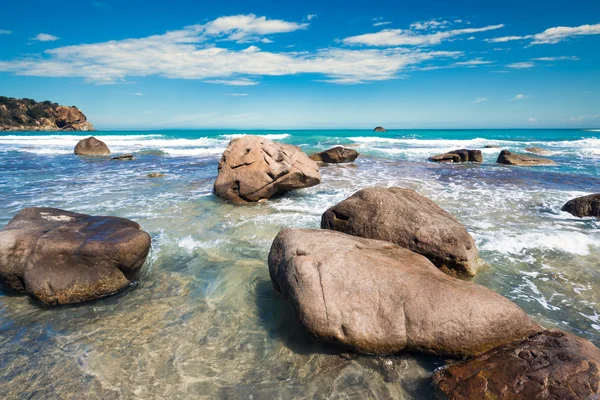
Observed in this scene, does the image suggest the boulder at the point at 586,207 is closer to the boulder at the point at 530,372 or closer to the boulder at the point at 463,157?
the boulder at the point at 530,372

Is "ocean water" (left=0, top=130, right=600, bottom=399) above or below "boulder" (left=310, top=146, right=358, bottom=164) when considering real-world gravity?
below

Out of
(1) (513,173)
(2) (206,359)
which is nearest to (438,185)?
(1) (513,173)

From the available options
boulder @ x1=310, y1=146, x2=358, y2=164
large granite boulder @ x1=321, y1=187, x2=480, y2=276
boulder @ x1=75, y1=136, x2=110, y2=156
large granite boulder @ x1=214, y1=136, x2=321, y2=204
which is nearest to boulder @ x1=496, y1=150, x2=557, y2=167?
boulder @ x1=310, y1=146, x2=358, y2=164

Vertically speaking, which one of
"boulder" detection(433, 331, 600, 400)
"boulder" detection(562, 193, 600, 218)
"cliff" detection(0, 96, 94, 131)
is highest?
"cliff" detection(0, 96, 94, 131)

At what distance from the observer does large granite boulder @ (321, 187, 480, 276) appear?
4922 millimetres

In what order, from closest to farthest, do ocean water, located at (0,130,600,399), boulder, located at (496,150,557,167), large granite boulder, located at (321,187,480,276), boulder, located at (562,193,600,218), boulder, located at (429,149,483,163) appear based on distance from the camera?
ocean water, located at (0,130,600,399)
large granite boulder, located at (321,187,480,276)
boulder, located at (562,193,600,218)
boulder, located at (496,150,557,167)
boulder, located at (429,149,483,163)

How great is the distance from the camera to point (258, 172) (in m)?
9.69

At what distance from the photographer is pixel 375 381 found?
3.14m

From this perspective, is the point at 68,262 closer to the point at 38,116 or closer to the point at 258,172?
the point at 258,172

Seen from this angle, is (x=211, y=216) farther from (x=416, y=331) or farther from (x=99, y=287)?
(x=416, y=331)

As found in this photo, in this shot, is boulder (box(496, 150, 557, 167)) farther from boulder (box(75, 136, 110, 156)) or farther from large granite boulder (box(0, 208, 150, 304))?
boulder (box(75, 136, 110, 156))

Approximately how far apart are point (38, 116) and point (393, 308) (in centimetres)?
10270

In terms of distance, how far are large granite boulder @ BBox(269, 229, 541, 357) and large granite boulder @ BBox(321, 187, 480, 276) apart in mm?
1135

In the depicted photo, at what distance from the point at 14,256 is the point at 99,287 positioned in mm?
1232
